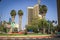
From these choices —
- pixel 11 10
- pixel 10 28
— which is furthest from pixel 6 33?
pixel 11 10

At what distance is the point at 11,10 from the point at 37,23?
3.21 feet

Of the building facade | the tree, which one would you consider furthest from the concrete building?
the tree

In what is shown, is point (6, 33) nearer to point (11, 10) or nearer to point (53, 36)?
point (11, 10)

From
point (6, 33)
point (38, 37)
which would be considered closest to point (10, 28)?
point (6, 33)

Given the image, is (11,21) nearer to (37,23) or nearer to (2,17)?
(2,17)

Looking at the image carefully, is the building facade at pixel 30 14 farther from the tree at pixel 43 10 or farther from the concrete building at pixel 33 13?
the tree at pixel 43 10

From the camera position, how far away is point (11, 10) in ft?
19.6

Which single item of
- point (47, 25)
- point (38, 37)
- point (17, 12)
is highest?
point (17, 12)

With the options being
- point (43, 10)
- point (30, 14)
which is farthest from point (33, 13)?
point (43, 10)

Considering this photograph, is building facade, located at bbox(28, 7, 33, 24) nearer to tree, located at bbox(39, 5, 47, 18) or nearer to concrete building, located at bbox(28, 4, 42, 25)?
concrete building, located at bbox(28, 4, 42, 25)

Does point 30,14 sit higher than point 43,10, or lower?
lower

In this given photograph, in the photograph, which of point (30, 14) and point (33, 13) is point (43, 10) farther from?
point (30, 14)

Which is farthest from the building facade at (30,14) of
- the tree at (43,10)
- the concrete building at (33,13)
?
the tree at (43,10)

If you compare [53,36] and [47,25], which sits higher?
[47,25]
